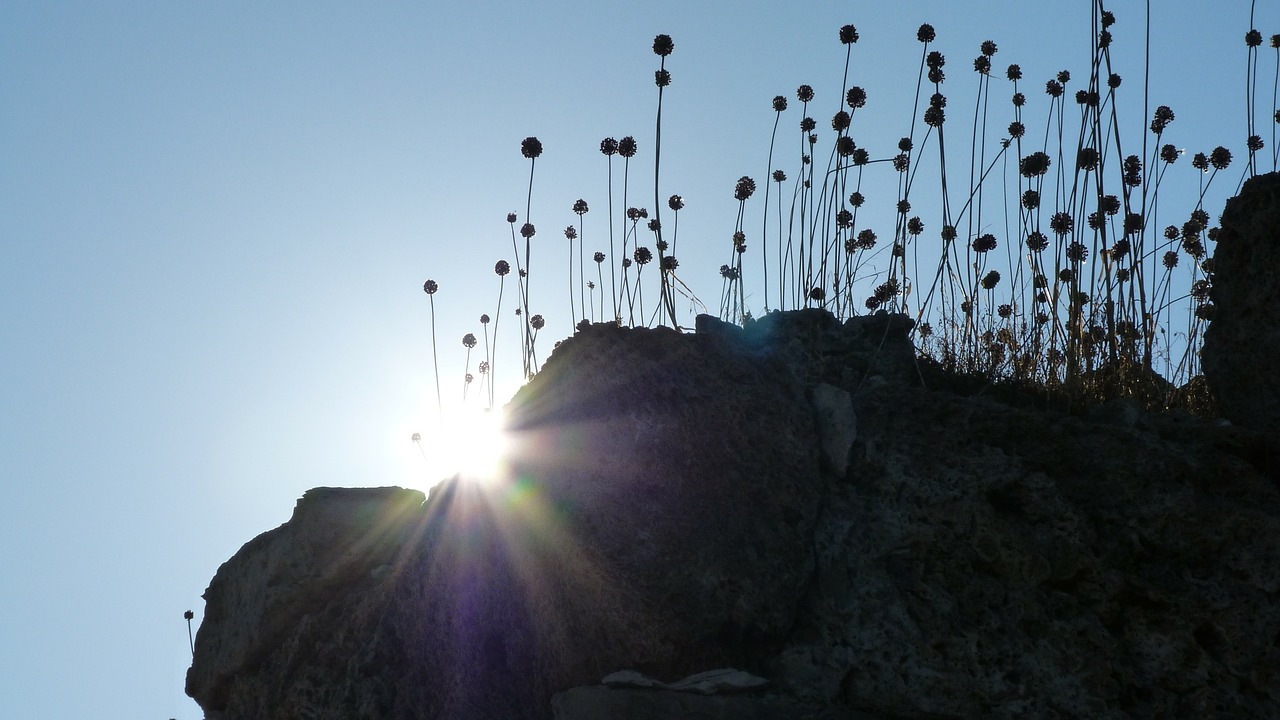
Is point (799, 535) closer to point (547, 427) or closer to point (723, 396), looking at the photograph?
point (723, 396)

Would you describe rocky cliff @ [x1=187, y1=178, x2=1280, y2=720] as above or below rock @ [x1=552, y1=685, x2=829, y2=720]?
above

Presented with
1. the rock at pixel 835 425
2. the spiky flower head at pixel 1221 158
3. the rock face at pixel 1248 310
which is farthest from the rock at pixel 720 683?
the spiky flower head at pixel 1221 158

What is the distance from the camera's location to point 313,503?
3592 mm

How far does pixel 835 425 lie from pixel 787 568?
52cm

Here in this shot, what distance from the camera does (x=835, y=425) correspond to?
334cm

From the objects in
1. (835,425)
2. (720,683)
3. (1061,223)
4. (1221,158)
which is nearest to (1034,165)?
(1061,223)

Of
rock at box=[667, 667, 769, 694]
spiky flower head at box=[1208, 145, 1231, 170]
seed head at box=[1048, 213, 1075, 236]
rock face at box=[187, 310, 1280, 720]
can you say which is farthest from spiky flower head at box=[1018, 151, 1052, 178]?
rock at box=[667, 667, 769, 694]

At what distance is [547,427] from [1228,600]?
75.5 inches

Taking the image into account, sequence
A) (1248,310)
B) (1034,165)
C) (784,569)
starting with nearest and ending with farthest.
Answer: (784,569), (1248,310), (1034,165)

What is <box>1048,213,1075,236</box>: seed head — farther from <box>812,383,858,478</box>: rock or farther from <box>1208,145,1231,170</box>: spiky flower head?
<box>812,383,858,478</box>: rock

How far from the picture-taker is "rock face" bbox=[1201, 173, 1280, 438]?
3.82m

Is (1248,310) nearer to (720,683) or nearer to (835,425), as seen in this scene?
(835,425)

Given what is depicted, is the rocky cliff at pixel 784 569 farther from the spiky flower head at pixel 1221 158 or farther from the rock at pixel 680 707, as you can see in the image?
the spiky flower head at pixel 1221 158

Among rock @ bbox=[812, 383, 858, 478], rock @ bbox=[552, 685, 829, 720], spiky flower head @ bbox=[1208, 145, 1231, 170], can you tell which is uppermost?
spiky flower head @ bbox=[1208, 145, 1231, 170]
